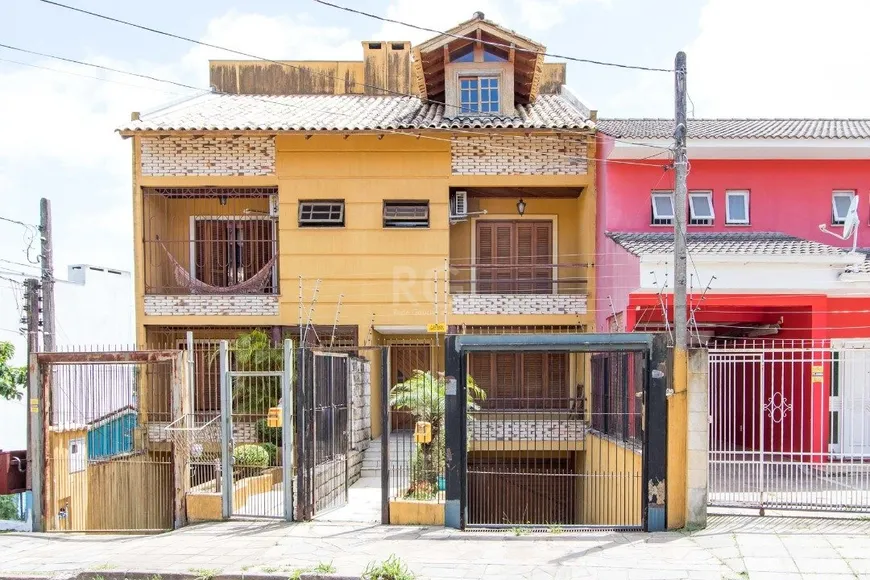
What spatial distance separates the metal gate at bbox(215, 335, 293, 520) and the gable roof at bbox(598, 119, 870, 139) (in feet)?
26.1

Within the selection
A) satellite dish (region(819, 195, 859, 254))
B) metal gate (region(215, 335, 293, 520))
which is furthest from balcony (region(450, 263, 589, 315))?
satellite dish (region(819, 195, 859, 254))

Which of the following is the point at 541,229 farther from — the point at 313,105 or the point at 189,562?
the point at 189,562

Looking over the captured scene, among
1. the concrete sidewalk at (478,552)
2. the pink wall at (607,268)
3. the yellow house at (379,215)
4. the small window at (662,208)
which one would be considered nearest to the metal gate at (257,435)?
the concrete sidewalk at (478,552)

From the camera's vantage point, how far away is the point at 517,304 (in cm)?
1534

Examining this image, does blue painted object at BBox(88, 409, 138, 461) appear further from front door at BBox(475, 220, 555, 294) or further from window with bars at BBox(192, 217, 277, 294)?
front door at BBox(475, 220, 555, 294)

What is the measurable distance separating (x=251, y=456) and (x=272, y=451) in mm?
1125

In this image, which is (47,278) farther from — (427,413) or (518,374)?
(518,374)

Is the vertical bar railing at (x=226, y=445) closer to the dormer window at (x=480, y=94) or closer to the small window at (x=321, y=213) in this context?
the small window at (x=321, y=213)

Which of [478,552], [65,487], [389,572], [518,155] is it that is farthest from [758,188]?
[65,487]

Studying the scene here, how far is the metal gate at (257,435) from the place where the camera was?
922cm

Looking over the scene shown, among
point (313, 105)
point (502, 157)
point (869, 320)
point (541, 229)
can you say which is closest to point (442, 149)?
point (502, 157)

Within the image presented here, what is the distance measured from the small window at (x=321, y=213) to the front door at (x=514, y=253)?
318cm

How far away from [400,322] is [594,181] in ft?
16.1

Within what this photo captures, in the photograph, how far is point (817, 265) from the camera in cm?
1246
